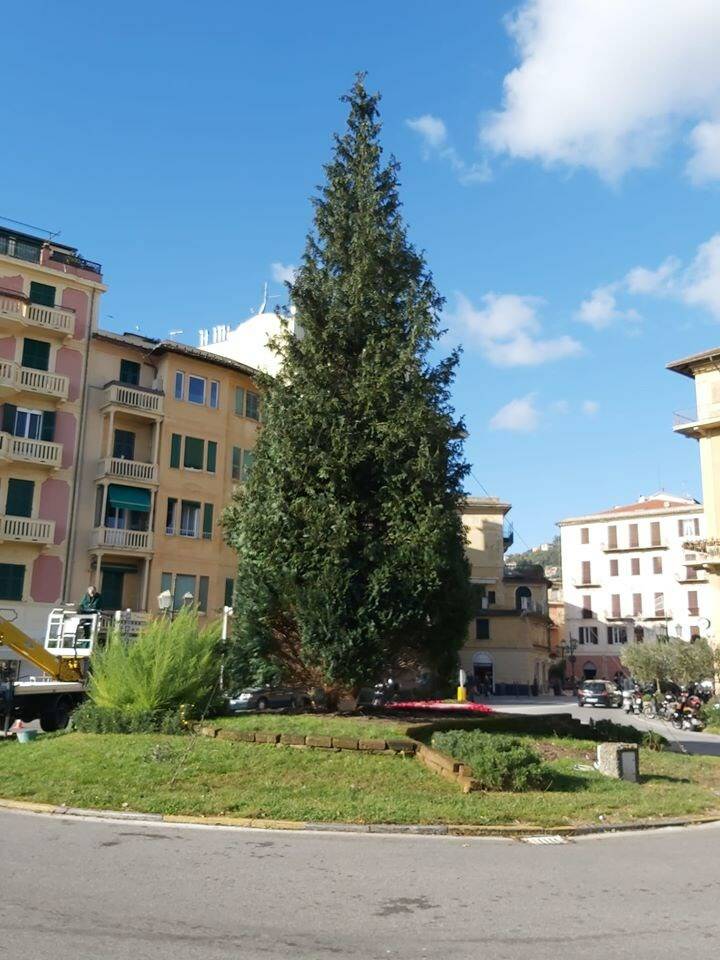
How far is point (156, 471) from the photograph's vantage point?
39.0 meters

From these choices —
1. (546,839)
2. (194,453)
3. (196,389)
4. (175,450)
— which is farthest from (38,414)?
(546,839)

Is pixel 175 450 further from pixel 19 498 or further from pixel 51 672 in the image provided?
pixel 51 672

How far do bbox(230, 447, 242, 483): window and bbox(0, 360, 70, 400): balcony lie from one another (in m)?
9.06

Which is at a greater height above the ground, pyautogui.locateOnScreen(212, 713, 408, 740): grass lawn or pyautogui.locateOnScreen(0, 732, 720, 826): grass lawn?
pyautogui.locateOnScreen(212, 713, 408, 740): grass lawn

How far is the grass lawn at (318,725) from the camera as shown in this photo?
1402 cm

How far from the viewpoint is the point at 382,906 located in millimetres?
6977

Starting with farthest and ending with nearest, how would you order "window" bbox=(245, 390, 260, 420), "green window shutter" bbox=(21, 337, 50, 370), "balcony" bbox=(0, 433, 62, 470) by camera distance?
"window" bbox=(245, 390, 260, 420)
"green window shutter" bbox=(21, 337, 50, 370)
"balcony" bbox=(0, 433, 62, 470)

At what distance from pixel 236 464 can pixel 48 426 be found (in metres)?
9.54

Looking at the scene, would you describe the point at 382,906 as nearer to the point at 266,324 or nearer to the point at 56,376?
A: the point at 56,376

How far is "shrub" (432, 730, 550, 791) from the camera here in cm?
1215

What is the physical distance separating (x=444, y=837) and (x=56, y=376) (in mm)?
31531

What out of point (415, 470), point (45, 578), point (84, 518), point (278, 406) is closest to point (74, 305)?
point (84, 518)

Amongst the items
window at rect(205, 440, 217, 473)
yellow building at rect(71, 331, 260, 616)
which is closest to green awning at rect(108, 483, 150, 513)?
yellow building at rect(71, 331, 260, 616)

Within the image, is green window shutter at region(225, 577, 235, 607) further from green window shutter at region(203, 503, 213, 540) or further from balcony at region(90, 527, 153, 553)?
balcony at region(90, 527, 153, 553)
